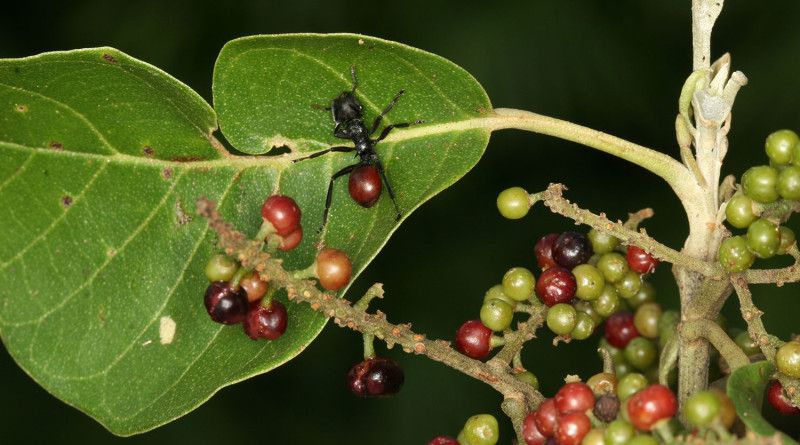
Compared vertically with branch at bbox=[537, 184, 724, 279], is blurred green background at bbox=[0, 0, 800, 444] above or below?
below

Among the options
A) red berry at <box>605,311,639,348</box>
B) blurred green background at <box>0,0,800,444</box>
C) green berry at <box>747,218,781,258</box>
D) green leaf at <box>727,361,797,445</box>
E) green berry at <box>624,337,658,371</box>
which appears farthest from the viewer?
blurred green background at <box>0,0,800,444</box>

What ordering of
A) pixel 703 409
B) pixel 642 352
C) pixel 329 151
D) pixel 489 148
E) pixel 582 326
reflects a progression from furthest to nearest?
1. pixel 489 148
2. pixel 642 352
3. pixel 329 151
4. pixel 582 326
5. pixel 703 409

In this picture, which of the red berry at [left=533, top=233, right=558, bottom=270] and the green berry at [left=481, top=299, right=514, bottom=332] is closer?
the green berry at [left=481, top=299, right=514, bottom=332]

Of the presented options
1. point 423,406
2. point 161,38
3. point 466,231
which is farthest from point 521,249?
point 161,38

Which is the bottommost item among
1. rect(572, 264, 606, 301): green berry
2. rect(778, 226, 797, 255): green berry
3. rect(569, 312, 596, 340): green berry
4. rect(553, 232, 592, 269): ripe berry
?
rect(569, 312, 596, 340): green berry

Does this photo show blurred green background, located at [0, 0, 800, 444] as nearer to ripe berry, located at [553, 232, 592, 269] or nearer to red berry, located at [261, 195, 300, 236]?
ripe berry, located at [553, 232, 592, 269]

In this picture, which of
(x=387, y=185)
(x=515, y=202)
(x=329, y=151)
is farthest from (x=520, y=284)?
(x=329, y=151)

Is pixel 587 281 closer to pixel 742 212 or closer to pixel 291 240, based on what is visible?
pixel 742 212

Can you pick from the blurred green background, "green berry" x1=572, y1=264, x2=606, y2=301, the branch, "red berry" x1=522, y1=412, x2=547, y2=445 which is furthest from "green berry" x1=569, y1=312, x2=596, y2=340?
the blurred green background
